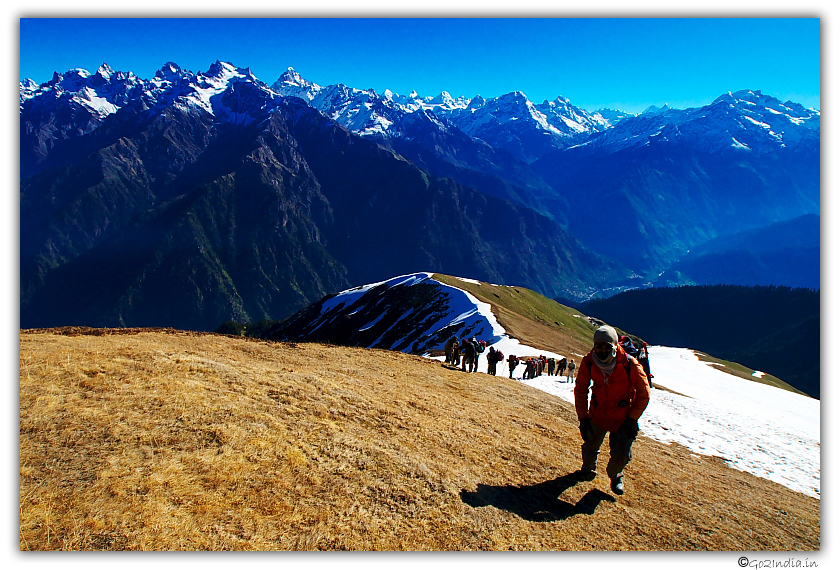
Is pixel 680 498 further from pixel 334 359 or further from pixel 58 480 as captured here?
pixel 334 359

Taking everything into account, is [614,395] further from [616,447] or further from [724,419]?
[724,419]

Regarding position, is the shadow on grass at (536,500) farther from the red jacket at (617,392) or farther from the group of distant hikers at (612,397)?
the red jacket at (617,392)

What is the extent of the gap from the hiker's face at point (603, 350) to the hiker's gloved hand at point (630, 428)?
5.07 ft

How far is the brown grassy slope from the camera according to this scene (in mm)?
7711

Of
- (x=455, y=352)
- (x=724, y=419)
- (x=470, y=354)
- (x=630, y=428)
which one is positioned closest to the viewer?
(x=630, y=428)

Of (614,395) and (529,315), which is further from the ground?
(529,315)

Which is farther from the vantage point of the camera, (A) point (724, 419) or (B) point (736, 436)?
(A) point (724, 419)

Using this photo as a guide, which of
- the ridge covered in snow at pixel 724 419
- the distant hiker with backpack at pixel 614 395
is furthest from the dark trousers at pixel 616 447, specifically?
the ridge covered in snow at pixel 724 419

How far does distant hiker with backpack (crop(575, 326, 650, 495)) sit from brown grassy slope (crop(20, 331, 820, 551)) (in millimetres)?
1236

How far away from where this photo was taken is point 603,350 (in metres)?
9.62

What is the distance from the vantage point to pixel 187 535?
23.9 feet

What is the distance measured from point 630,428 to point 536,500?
2568mm

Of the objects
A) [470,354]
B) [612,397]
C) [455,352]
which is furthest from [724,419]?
[612,397]

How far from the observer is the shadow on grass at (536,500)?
359 inches
